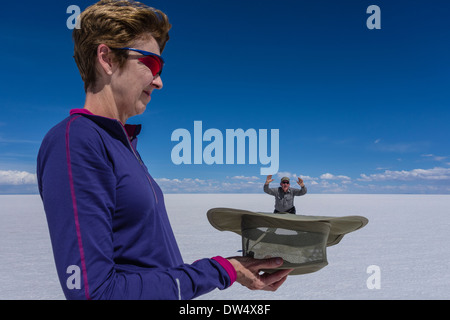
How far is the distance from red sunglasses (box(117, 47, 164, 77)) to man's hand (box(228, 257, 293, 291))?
25.5 inches

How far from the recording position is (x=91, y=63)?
3.46 ft

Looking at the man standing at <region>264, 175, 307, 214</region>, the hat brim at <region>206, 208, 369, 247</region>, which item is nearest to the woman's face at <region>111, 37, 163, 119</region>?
the hat brim at <region>206, 208, 369, 247</region>

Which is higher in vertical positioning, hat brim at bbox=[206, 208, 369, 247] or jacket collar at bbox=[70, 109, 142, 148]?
jacket collar at bbox=[70, 109, 142, 148]

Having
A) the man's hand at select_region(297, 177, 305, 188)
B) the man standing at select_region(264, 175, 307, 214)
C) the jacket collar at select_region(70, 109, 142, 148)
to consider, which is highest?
the jacket collar at select_region(70, 109, 142, 148)

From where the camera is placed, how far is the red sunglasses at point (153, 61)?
1087 millimetres

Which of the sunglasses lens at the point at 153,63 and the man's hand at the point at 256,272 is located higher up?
the sunglasses lens at the point at 153,63

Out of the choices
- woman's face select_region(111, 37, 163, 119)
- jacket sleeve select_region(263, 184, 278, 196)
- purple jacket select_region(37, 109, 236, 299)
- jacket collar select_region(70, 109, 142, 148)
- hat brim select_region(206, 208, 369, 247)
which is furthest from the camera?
jacket sleeve select_region(263, 184, 278, 196)

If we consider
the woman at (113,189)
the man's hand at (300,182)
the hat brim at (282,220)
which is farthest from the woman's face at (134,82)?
the man's hand at (300,182)

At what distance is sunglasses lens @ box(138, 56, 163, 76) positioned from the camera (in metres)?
1.09

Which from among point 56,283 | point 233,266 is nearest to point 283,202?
point 56,283

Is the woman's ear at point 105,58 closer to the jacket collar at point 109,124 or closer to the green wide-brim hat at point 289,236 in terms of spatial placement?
the jacket collar at point 109,124

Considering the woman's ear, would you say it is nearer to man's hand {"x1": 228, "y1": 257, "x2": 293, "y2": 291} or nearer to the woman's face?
the woman's face

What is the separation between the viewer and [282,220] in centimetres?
121

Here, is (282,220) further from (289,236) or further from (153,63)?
(153,63)
